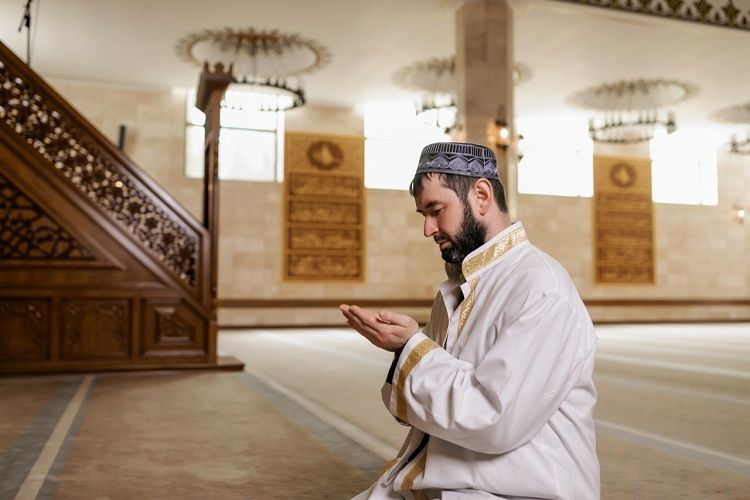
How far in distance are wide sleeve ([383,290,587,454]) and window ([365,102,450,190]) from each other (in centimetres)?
1141

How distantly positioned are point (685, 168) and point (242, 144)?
889 cm

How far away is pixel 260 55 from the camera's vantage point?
1006 centimetres

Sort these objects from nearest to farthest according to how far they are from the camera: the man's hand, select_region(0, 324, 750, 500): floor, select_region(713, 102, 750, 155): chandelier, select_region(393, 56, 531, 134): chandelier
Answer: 1. the man's hand
2. select_region(0, 324, 750, 500): floor
3. select_region(393, 56, 531, 134): chandelier
4. select_region(713, 102, 750, 155): chandelier

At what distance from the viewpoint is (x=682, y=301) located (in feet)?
47.0

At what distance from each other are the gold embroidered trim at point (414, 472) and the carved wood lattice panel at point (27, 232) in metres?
4.28

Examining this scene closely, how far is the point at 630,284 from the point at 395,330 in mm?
13565

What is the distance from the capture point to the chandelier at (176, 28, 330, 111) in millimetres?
9406

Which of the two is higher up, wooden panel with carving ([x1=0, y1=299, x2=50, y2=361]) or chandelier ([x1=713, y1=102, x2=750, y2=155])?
chandelier ([x1=713, y1=102, x2=750, y2=155])

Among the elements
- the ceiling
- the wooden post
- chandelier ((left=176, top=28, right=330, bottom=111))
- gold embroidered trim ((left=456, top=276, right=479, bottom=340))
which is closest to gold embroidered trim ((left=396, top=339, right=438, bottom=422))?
gold embroidered trim ((left=456, top=276, right=479, bottom=340))

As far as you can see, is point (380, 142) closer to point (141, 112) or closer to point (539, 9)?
point (141, 112)

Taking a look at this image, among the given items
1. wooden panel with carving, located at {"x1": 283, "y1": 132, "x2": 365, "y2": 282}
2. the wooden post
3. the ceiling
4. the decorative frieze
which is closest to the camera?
the wooden post

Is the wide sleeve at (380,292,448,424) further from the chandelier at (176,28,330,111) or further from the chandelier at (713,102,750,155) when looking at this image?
the chandelier at (713,102,750,155)

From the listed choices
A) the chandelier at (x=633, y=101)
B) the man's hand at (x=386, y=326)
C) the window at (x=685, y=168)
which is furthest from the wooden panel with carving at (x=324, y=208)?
the man's hand at (x=386, y=326)

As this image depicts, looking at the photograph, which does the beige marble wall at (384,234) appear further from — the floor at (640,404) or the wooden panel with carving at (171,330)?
the wooden panel with carving at (171,330)
